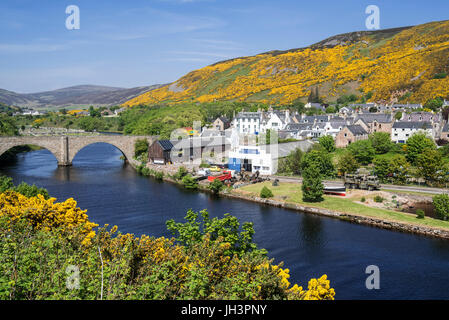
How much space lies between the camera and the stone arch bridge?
5931 centimetres

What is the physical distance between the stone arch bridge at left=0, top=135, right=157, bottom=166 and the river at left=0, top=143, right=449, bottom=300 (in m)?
10.1

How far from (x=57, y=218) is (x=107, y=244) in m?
8.36

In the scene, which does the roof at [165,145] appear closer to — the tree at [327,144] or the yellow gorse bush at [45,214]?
→ the tree at [327,144]

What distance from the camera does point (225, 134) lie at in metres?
69.6

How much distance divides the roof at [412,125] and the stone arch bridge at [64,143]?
4426 centimetres

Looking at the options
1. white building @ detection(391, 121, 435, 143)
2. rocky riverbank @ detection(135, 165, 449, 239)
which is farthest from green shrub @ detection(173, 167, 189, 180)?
white building @ detection(391, 121, 435, 143)

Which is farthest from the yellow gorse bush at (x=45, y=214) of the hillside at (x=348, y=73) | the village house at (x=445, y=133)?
the hillside at (x=348, y=73)

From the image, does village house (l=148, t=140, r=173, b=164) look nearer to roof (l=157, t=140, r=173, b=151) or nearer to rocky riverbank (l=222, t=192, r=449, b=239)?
roof (l=157, t=140, r=173, b=151)

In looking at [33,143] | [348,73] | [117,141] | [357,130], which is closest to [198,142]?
[117,141]

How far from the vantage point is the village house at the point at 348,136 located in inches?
2366

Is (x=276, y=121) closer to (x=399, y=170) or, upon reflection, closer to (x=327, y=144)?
(x=327, y=144)

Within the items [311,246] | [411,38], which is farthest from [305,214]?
[411,38]

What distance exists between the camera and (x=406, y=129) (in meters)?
59.9

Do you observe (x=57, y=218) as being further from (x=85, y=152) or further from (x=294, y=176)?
(x=85, y=152)
